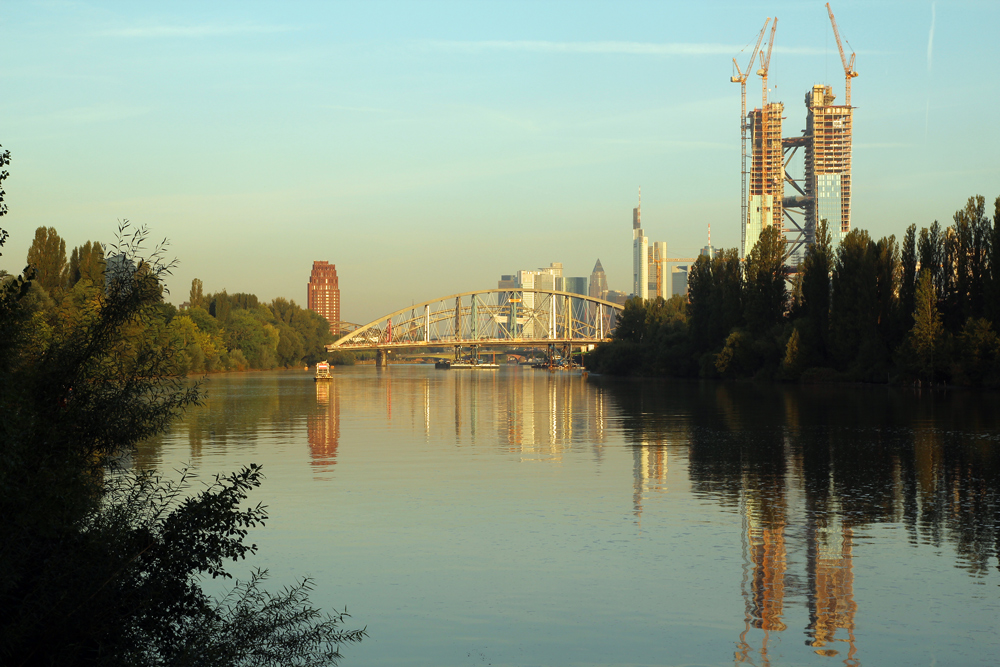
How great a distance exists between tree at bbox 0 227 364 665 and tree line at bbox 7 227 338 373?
52281 mm

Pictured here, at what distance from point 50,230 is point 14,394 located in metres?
92.8

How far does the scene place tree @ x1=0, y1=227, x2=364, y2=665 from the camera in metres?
7.86

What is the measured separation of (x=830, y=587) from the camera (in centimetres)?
1204

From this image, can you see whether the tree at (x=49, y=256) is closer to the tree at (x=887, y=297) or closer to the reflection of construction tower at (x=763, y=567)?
the tree at (x=887, y=297)

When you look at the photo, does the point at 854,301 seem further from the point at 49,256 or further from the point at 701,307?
the point at 49,256

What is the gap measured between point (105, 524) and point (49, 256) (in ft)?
289

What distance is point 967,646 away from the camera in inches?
385

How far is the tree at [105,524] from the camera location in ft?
25.8

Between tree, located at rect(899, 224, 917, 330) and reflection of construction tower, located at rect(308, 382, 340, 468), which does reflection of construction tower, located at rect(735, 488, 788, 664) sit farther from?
tree, located at rect(899, 224, 917, 330)

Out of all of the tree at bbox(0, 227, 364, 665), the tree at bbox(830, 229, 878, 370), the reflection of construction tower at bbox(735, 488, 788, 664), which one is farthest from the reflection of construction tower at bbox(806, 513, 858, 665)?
the tree at bbox(830, 229, 878, 370)

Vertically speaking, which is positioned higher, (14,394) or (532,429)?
(14,394)

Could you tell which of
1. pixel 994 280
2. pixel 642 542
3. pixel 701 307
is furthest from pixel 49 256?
pixel 642 542

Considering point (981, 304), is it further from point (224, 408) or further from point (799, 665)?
point (799, 665)

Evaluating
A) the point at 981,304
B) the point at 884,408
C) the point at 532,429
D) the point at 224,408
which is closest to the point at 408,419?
the point at 532,429
